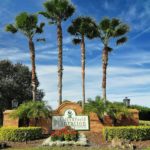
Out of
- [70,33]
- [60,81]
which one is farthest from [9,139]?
[70,33]

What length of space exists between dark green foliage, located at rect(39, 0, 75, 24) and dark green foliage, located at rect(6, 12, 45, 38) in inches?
64.1

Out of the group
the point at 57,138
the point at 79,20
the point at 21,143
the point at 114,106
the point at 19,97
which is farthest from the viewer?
the point at 19,97

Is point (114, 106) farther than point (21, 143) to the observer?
Yes

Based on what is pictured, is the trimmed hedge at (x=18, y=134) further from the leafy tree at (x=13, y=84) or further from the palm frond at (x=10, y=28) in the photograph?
the leafy tree at (x=13, y=84)

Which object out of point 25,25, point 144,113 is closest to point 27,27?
point 25,25

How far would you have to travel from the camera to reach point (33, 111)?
3081cm

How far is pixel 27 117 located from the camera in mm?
31625

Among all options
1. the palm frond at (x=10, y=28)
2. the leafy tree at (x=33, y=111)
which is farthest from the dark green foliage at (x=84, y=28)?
the leafy tree at (x=33, y=111)

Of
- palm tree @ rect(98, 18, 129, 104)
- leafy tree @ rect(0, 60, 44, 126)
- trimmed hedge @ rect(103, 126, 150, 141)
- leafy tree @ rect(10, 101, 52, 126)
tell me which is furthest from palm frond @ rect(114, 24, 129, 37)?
leafy tree @ rect(0, 60, 44, 126)

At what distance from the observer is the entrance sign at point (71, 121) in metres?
31.8

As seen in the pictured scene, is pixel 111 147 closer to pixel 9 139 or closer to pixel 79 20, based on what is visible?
pixel 9 139

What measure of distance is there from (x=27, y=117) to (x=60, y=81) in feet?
24.4

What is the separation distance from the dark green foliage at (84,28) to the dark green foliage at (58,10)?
1435 mm

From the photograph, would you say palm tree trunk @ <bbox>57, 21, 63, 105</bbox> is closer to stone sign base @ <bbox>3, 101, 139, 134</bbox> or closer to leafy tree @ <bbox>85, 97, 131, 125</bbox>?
stone sign base @ <bbox>3, 101, 139, 134</bbox>
